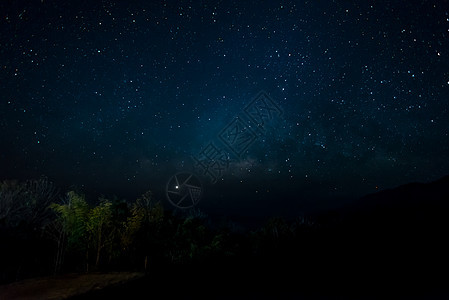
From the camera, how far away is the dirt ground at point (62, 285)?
5906 millimetres

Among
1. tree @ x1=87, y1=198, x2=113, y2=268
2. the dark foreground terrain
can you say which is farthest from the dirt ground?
tree @ x1=87, y1=198, x2=113, y2=268

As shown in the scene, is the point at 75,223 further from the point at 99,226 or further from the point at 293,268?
the point at 293,268

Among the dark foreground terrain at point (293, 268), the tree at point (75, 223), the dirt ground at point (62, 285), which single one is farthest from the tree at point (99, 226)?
the dark foreground terrain at point (293, 268)

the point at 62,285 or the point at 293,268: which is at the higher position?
the point at 62,285

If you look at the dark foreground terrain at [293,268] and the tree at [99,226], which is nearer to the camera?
the dark foreground terrain at [293,268]

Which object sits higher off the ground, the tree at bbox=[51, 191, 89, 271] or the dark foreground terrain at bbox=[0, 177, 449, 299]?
the tree at bbox=[51, 191, 89, 271]

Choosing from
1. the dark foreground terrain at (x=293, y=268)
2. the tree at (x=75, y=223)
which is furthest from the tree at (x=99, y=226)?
the dark foreground terrain at (x=293, y=268)

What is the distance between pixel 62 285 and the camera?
654 cm

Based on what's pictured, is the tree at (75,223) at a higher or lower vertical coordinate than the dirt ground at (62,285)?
higher

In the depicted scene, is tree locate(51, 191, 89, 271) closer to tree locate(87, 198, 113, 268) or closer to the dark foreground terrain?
tree locate(87, 198, 113, 268)

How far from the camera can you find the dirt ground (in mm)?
5906

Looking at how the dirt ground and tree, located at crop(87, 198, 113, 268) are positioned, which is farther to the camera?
tree, located at crop(87, 198, 113, 268)

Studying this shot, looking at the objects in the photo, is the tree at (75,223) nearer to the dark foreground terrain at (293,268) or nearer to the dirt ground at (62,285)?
the dirt ground at (62,285)

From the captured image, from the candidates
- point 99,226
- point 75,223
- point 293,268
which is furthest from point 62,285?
point 293,268
